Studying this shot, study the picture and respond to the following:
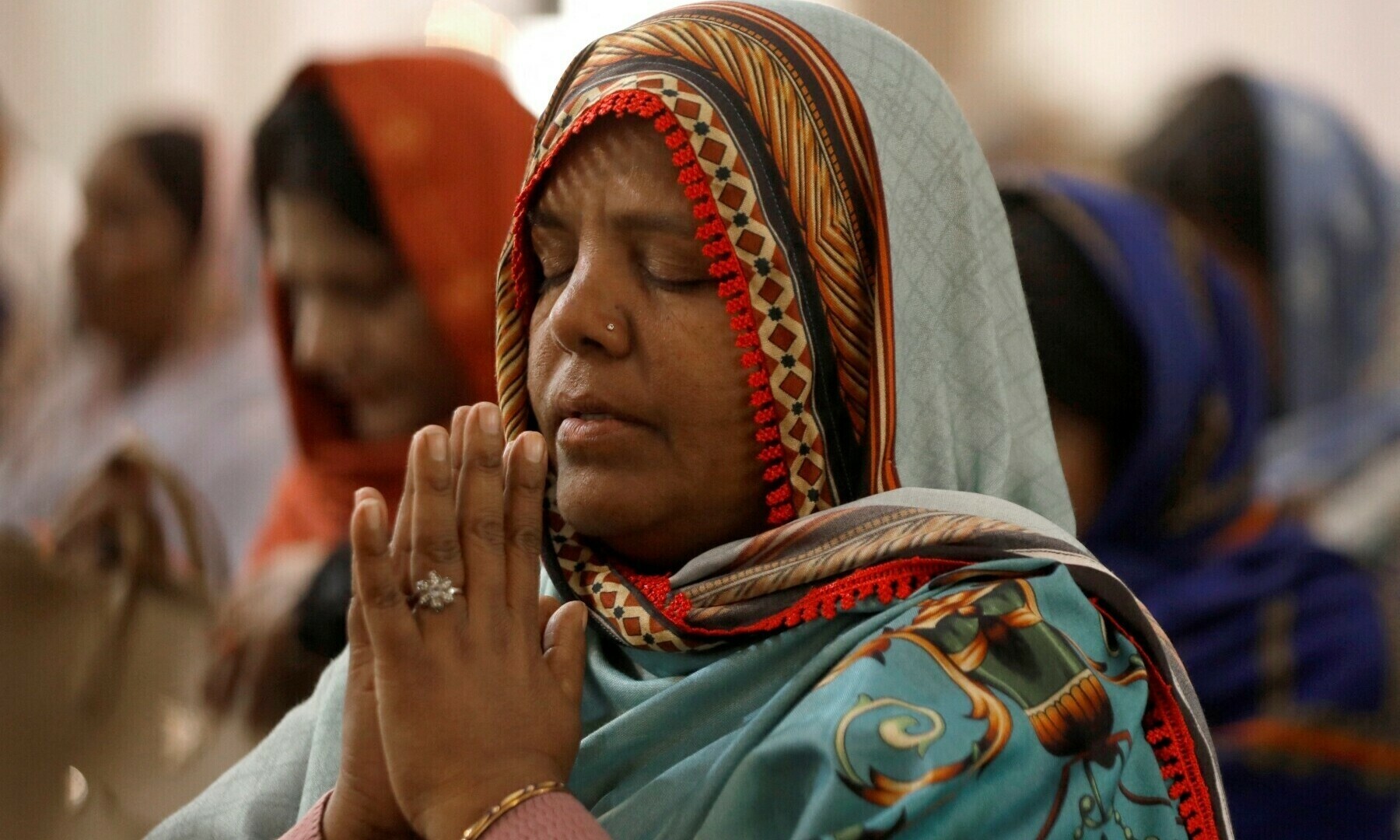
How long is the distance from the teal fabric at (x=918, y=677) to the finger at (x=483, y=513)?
0.17 metres

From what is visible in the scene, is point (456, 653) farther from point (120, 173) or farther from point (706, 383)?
point (120, 173)

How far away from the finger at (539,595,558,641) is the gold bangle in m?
0.13

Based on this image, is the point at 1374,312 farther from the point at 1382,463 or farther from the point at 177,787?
the point at 177,787

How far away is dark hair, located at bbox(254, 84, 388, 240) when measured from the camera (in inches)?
117

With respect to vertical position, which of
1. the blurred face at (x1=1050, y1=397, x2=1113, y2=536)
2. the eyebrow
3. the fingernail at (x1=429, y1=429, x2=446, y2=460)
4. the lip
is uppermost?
the eyebrow

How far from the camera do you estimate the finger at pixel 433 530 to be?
126 centimetres

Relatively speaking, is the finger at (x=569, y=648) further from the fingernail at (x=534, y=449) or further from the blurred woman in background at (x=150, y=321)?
the blurred woman in background at (x=150, y=321)

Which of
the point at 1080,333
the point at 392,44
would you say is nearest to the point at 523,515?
the point at 1080,333

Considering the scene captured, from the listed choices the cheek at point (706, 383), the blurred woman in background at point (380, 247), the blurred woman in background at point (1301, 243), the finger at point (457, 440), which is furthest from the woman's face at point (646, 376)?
the blurred woman in background at point (1301, 243)

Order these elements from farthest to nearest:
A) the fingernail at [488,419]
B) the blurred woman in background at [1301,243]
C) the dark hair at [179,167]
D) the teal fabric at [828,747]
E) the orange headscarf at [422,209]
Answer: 1. the dark hair at [179,167]
2. the blurred woman in background at [1301,243]
3. the orange headscarf at [422,209]
4. the fingernail at [488,419]
5. the teal fabric at [828,747]

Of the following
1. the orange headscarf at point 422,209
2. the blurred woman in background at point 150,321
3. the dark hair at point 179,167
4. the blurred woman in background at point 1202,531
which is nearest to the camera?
the blurred woman in background at point 1202,531

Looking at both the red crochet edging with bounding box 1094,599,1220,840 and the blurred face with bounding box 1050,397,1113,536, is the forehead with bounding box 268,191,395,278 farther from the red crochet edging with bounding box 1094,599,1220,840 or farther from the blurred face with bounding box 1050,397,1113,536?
the red crochet edging with bounding box 1094,599,1220,840

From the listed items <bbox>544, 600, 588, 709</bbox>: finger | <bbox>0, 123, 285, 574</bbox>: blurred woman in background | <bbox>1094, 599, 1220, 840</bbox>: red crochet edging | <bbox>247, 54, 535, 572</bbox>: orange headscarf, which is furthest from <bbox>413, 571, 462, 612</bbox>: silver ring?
<bbox>0, 123, 285, 574</bbox>: blurred woman in background

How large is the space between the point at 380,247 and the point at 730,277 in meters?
1.71
